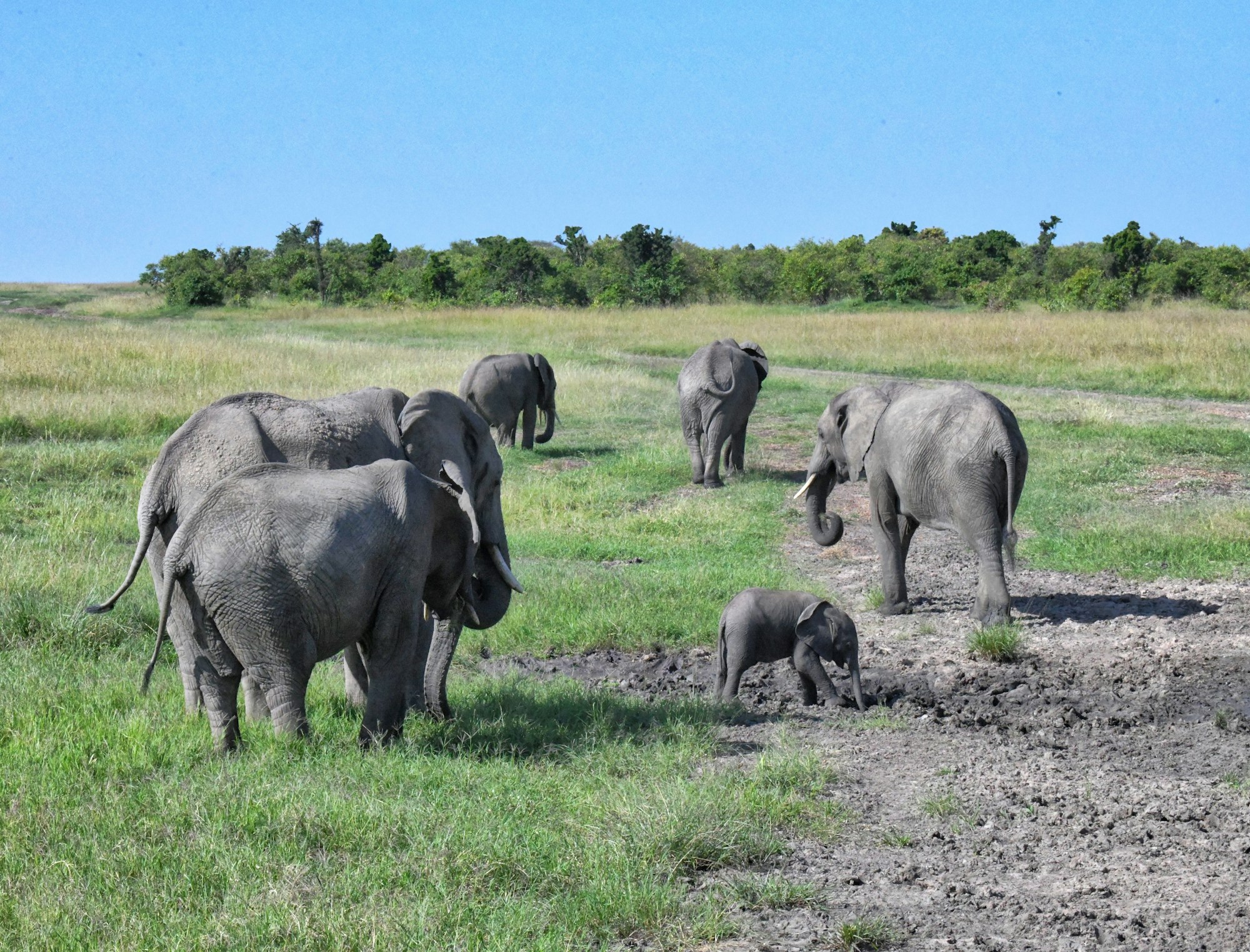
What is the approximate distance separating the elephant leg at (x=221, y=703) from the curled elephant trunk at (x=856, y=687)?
134 inches

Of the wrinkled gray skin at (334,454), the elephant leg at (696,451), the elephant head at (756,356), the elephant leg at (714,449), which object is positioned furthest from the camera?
the elephant head at (756,356)

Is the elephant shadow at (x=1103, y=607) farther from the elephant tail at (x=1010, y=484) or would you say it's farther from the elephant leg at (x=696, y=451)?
the elephant leg at (x=696, y=451)

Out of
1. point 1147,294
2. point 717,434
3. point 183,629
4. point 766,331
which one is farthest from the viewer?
point 1147,294

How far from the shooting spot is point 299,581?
17.3ft

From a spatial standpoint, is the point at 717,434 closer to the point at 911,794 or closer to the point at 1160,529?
the point at 1160,529

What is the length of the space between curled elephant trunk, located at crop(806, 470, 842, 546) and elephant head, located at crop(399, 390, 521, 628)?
→ 146 inches

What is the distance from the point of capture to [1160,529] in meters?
11.4

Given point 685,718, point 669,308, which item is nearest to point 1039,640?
point 685,718

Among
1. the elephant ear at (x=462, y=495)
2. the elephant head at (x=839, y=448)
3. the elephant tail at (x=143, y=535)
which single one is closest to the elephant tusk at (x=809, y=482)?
the elephant head at (x=839, y=448)

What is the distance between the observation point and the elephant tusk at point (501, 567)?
21.0ft

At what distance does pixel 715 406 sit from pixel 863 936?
35.4ft

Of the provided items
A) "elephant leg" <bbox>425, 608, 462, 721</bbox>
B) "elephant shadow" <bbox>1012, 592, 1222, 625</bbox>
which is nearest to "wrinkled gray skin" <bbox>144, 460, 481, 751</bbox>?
"elephant leg" <bbox>425, 608, 462, 721</bbox>

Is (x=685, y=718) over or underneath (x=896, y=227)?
underneath

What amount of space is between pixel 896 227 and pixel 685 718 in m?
83.9
